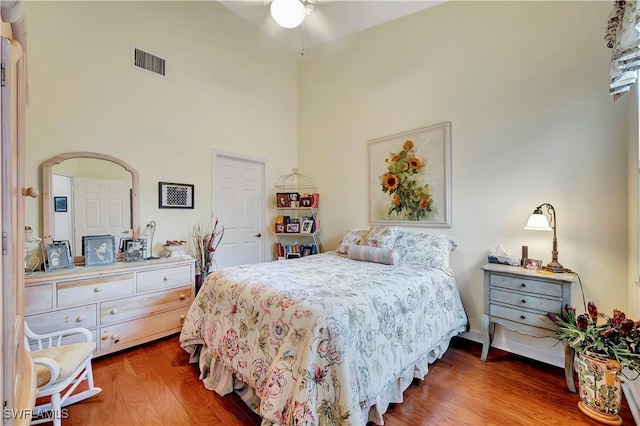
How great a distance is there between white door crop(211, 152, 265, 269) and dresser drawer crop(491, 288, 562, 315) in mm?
2881

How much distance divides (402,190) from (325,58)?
7.65 feet

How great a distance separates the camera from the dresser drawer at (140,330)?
7.42ft

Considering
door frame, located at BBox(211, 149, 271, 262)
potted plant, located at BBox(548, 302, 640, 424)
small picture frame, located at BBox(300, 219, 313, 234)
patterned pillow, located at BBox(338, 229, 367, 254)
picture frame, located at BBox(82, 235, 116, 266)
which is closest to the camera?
potted plant, located at BBox(548, 302, 640, 424)

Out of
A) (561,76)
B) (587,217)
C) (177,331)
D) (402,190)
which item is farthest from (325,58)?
(177,331)

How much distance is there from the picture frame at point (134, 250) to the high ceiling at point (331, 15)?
274 centimetres

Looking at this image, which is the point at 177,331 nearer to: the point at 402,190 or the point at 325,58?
the point at 402,190

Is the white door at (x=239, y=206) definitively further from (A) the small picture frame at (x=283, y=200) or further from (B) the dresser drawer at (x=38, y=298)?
(B) the dresser drawer at (x=38, y=298)

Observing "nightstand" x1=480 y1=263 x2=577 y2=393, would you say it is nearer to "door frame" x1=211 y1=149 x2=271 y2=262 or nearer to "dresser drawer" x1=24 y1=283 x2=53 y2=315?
"door frame" x1=211 y1=149 x2=271 y2=262

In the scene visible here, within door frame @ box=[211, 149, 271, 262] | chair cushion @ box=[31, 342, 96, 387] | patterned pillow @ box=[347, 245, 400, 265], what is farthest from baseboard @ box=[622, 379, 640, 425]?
door frame @ box=[211, 149, 271, 262]

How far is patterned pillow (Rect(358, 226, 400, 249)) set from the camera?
2.73 metres

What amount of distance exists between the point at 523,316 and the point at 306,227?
2581 millimetres

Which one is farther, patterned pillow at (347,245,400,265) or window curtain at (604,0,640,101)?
patterned pillow at (347,245,400,265)

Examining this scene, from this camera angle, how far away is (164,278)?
102 inches

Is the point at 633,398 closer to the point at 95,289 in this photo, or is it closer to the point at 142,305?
the point at 142,305
